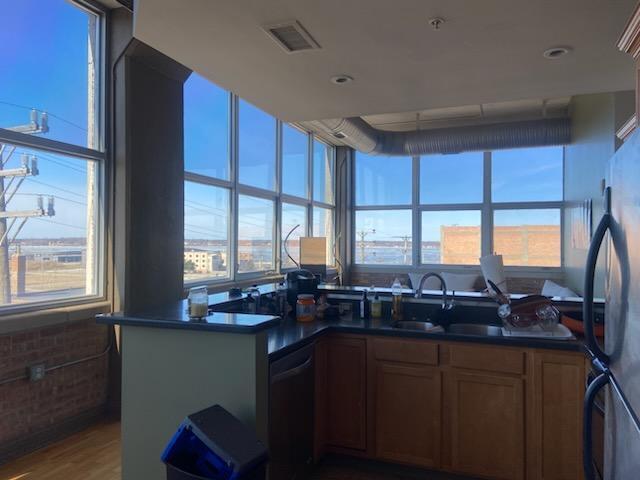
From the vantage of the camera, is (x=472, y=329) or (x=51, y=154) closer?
(x=472, y=329)

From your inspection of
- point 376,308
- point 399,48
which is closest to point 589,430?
point 376,308

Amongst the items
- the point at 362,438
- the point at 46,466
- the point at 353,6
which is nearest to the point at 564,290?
the point at 362,438

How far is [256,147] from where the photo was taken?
18.5 ft

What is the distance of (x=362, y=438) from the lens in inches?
106

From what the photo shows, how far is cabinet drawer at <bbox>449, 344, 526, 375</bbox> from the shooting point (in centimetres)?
240

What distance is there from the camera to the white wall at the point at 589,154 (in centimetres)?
409

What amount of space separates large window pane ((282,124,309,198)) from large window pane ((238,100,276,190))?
356mm

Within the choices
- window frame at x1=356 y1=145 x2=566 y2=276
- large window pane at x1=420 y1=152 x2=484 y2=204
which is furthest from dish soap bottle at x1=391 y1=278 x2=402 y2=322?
large window pane at x1=420 y1=152 x2=484 y2=204

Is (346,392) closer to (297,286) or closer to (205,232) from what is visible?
(297,286)

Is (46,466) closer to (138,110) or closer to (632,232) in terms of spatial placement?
(138,110)

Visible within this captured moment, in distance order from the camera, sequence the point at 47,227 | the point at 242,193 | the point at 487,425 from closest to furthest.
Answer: the point at 487,425, the point at 47,227, the point at 242,193

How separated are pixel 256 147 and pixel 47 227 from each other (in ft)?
9.55

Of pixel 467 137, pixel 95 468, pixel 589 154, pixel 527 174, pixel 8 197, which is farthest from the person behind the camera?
pixel 527 174

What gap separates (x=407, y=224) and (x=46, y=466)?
21.3 ft
